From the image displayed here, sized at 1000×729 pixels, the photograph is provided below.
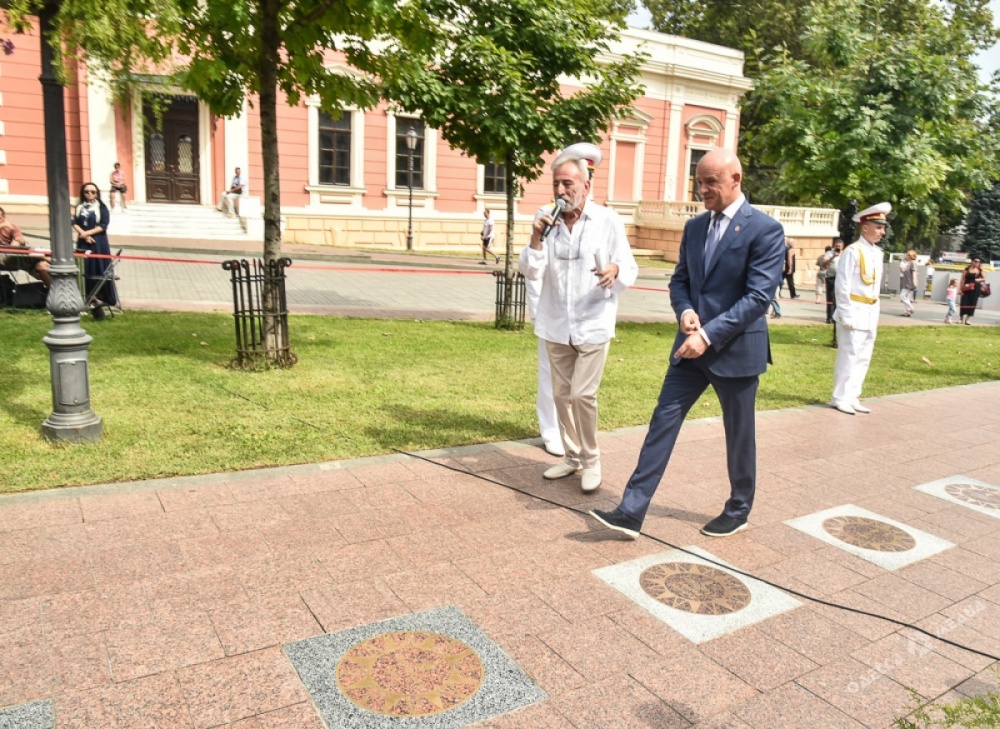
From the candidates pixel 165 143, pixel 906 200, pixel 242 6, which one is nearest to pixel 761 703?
pixel 242 6

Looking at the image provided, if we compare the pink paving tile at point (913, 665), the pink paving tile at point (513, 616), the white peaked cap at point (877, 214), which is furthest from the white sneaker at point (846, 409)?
the pink paving tile at point (513, 616)

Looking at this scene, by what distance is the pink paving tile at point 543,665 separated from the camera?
300 cm

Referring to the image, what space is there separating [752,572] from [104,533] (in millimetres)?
3258

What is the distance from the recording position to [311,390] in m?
7.38

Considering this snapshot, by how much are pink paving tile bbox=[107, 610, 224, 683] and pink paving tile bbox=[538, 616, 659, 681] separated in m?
1.32

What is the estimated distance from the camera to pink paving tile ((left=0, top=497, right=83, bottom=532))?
418cm

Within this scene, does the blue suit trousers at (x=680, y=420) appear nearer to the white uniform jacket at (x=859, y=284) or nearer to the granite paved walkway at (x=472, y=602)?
the granite paved walkway at (x=472, y=602)

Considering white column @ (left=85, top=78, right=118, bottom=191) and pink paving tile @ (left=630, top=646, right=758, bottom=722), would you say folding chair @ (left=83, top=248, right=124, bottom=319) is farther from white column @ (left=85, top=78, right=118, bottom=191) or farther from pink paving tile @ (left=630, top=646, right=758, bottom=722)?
white column @ (left=85, top=78, right=118, bottom=191)

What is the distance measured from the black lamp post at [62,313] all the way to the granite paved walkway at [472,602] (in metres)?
1.03

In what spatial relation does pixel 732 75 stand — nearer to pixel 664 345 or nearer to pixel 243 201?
pixel 243 201

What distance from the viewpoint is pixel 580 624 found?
3441mm

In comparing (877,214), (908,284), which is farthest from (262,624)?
(908,284)

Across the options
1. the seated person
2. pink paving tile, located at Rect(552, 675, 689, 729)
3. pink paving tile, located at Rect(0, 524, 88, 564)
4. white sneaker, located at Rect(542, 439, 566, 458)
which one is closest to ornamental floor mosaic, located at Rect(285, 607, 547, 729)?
pink paving tile, located at Rect(552, 675, 689, 729)

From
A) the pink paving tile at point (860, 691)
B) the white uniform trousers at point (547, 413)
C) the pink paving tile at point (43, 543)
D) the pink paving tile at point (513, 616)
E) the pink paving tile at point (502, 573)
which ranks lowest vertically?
the pink paving tile at point (860, 691)
